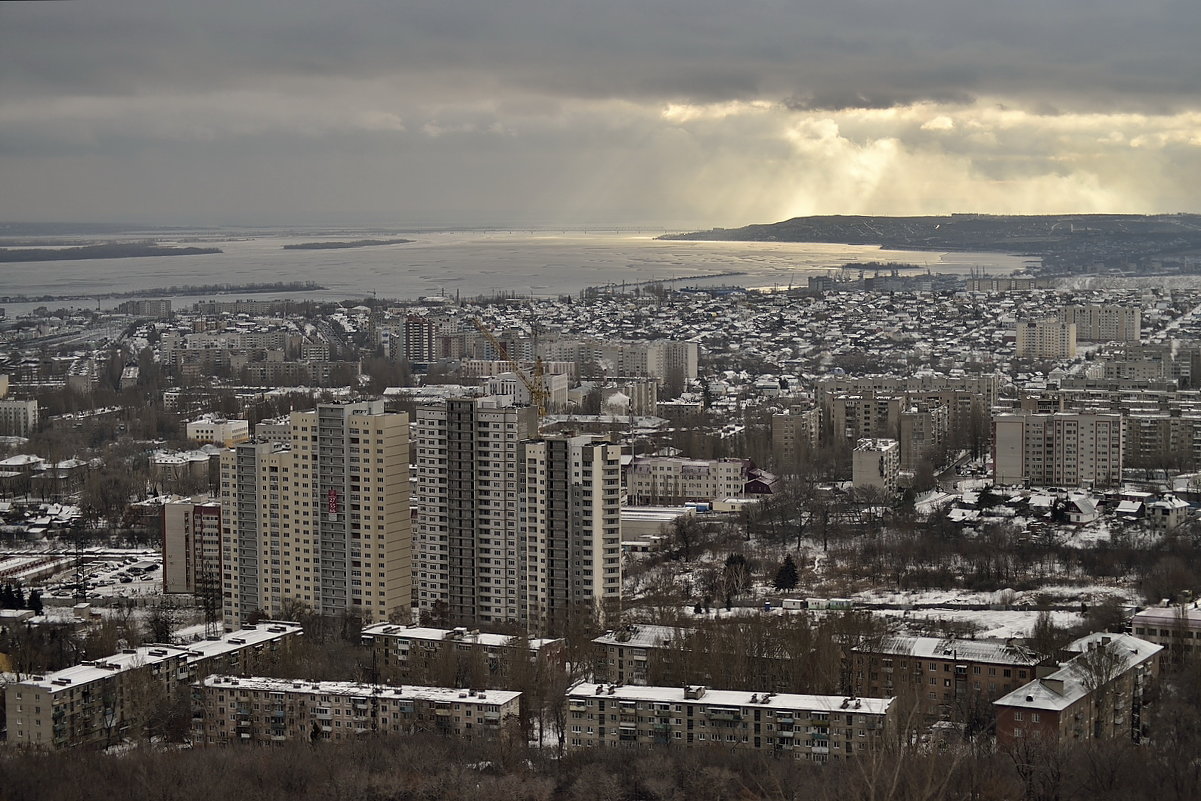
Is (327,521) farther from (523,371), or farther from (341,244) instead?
(341,244)

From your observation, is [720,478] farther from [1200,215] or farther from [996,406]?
[1200,215]

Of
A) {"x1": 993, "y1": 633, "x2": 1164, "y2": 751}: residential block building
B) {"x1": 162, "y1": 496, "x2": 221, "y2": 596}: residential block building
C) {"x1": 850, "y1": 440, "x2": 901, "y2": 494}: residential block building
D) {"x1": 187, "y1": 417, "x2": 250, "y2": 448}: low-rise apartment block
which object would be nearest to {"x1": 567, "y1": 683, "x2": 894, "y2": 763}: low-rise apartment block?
{"x1": 993, "y1": 633, "x2": 1164, "y2": 751}: residential block building

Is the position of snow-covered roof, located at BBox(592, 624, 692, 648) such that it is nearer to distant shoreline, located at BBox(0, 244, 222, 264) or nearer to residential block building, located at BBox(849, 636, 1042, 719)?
residential block building, located at BBox(849, 636, 1042, 719)

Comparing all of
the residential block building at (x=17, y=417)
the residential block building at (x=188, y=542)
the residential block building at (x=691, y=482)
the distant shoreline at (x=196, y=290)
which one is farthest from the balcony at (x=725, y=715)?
the distant shoreline at (x=196, y=290)

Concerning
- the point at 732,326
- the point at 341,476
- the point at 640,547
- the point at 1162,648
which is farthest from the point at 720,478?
the point at 732,326

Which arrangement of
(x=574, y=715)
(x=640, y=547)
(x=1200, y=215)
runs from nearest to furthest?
(x=574, y=715), (x=640, y=547), (x=1200, y=215)
